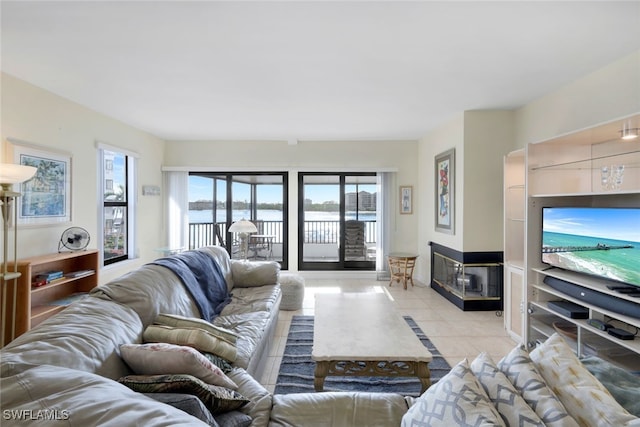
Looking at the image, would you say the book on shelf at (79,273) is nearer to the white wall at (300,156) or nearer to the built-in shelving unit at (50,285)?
the built-in shelving unit at (50,285)

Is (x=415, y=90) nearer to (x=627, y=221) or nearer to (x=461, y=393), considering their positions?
(x=627, y=221)

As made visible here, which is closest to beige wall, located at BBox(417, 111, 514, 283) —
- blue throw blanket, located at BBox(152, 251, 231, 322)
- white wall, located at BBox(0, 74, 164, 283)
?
blue throw blanket, located at BBox(152, 251, 231, 322)

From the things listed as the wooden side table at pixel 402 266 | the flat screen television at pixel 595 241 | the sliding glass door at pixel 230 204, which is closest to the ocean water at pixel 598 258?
the flat screen television at pixel 595 241

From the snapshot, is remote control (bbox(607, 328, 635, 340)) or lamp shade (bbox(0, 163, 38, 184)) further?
lamp shade (bbox(0, 163, 38, 184))

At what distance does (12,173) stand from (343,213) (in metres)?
4.48

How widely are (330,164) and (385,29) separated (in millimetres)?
3632

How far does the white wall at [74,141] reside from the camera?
2910 mm

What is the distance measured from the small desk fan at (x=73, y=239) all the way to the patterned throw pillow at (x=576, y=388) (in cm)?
411

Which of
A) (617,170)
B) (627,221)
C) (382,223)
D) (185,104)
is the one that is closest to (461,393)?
(627,221)

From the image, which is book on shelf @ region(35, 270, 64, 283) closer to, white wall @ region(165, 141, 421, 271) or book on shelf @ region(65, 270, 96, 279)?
book on shelf @ region(65, 270, 96, 279)

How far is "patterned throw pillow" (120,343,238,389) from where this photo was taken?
4.45 ft

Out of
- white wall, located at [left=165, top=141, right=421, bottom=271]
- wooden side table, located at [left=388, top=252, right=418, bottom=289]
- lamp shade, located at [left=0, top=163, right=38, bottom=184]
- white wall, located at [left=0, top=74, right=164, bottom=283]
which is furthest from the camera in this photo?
white wall, located at [left=165, top=141, right=421, bottom=271]

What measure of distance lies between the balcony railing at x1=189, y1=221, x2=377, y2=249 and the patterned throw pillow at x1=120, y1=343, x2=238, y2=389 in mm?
4579

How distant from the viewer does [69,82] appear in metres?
3.02
